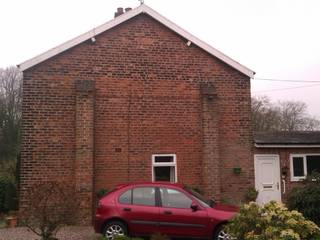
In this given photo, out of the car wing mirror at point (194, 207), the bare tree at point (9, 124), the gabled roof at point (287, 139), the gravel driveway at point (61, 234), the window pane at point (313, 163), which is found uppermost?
the bare tree at point (9, 124)

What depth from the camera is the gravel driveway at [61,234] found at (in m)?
12.9

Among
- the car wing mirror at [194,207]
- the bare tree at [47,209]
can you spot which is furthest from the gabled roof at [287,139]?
the bare tree at [47,209]

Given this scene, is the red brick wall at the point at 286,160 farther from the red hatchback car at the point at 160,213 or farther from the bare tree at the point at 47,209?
the bare tree at the point at 47,209

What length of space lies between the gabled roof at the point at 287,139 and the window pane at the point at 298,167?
63cm

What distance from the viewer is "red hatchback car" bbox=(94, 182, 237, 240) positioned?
38.2ft

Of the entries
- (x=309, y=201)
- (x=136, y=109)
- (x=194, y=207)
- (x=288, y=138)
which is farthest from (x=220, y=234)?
(x=288, y=138)

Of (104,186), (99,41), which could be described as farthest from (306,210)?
(99,41)

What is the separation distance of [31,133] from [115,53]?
420cm

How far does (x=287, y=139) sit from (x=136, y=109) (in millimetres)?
6581

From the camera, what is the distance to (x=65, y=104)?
1638 centimetres

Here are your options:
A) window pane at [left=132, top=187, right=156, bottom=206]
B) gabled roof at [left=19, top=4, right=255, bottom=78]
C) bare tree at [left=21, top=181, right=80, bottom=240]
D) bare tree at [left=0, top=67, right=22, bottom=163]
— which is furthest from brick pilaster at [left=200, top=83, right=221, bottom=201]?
bare tree at [left=0, top=67, right=22, bottom=163]

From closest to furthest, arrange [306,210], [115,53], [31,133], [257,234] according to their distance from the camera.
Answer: [257,234] < [306,210] < [31,133] < [115,53]

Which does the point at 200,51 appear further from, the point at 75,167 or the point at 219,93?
the point at 75,167

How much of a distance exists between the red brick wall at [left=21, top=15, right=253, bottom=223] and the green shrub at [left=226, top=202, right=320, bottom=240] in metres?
7.87
